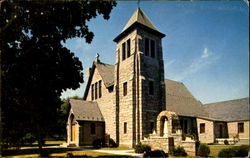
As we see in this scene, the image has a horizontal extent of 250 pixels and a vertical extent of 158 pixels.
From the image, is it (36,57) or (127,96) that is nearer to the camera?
(36,57)

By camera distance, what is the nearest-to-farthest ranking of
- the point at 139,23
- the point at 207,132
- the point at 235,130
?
the point at 139,23 < the point at 207,132 < the point at 235,130

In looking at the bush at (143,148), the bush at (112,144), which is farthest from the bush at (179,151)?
the bush at (112,144)

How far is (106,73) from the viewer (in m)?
30.1

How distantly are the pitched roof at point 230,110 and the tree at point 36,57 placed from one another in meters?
26.4

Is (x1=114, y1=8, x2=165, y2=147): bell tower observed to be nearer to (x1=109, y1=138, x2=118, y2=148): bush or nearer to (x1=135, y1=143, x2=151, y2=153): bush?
(x1=109, y1=138, x2=118, y2=148): bush

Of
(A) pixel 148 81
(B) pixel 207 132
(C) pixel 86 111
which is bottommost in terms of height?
(B) pixel 207 132

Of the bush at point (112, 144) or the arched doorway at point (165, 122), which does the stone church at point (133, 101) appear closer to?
the arched doorway at point (165, 122)

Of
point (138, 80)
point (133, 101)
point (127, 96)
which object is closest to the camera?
point (133, 101)

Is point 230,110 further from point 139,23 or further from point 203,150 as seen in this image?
point 203,150

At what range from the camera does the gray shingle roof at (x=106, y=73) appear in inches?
1132

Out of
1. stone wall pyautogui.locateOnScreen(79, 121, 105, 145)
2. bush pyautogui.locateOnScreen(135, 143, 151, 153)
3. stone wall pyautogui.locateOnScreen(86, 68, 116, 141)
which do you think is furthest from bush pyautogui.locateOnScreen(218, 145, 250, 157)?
stone wall pyautogui.locateOnScreen(79, 121, 105, 145)

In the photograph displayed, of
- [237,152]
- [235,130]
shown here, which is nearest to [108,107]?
[237,152]

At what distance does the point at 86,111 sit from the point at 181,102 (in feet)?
45.9

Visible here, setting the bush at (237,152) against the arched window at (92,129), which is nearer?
the bush at (237,152)
